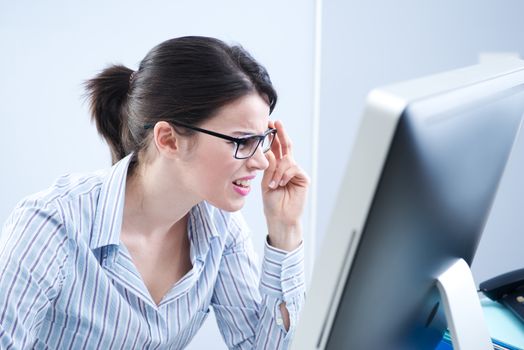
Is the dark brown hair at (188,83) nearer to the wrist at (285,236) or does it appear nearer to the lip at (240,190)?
the lip at (240,190)

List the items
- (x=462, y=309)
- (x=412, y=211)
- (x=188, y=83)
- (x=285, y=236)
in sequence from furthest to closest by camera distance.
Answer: (x=285, y=236), (x=188, y=83), (x=462, y=309), (x=412, y=211)

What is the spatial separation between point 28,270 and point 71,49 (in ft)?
3.20

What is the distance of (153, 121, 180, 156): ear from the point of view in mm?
1092

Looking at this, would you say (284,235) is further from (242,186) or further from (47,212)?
(47,212)

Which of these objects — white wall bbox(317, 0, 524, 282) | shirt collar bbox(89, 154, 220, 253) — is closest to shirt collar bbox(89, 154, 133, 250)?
shirt collar bbox(89, 154, 220, 253)

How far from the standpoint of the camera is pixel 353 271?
1.47 feet

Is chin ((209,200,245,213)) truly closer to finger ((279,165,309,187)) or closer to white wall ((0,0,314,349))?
finger ((279,165,309,187))

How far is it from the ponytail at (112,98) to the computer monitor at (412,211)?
75 centimetres

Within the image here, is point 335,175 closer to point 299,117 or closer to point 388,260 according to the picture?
point 299,117

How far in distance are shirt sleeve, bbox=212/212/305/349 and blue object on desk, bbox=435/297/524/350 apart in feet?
0.89

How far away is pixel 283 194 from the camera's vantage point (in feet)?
3.96

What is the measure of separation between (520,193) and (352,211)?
1573 millimetres

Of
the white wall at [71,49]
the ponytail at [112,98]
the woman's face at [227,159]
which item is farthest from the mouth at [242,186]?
the white wall at [71,49]

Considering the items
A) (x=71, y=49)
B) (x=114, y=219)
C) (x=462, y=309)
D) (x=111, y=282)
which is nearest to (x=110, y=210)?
(x=114, y=219)
